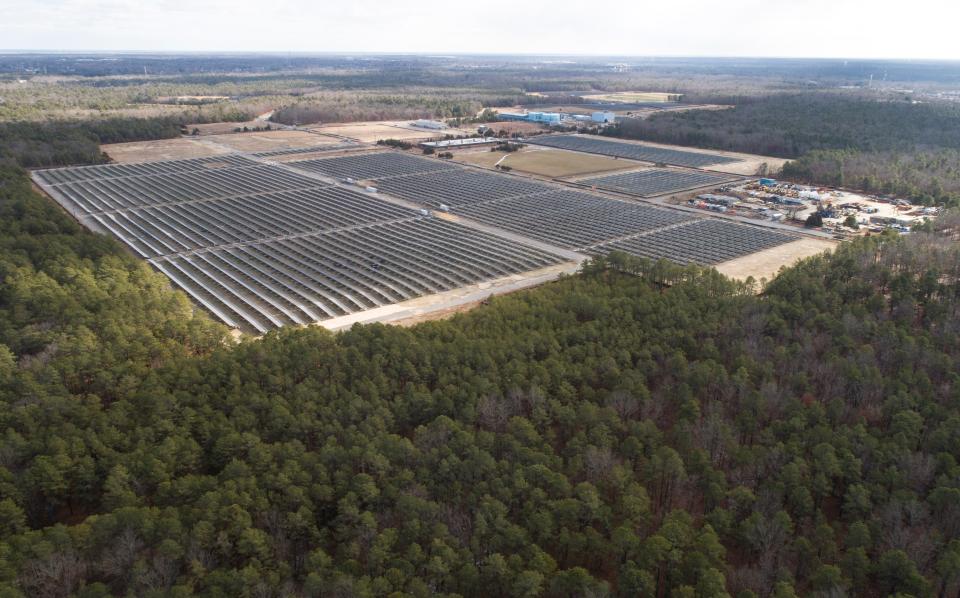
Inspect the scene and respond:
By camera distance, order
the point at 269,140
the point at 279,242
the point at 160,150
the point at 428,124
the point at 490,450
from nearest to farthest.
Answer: the point at 490,450, the point at 279,242, the point at 160,150, the point at 269,140, the point at 428,124

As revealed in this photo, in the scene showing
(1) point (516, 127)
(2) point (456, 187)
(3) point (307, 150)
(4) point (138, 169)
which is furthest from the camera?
(1) point (516, 127)

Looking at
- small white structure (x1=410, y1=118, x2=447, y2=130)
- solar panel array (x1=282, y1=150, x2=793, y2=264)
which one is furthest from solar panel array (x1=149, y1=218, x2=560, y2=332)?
small white structure (x1=410, y1=118, x2=447, y2=130)

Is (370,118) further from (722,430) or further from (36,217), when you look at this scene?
(722,430)

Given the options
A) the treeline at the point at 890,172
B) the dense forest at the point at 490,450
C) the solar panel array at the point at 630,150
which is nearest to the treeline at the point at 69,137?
the dense forest at the point at 490,450

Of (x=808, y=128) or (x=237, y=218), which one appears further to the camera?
(x=808, y=128)

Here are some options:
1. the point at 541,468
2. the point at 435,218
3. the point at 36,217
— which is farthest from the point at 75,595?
the point at 435,218

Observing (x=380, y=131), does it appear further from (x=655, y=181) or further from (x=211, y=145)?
(x=655, y=181)

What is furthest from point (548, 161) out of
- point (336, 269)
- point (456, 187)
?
point (336, 269)
